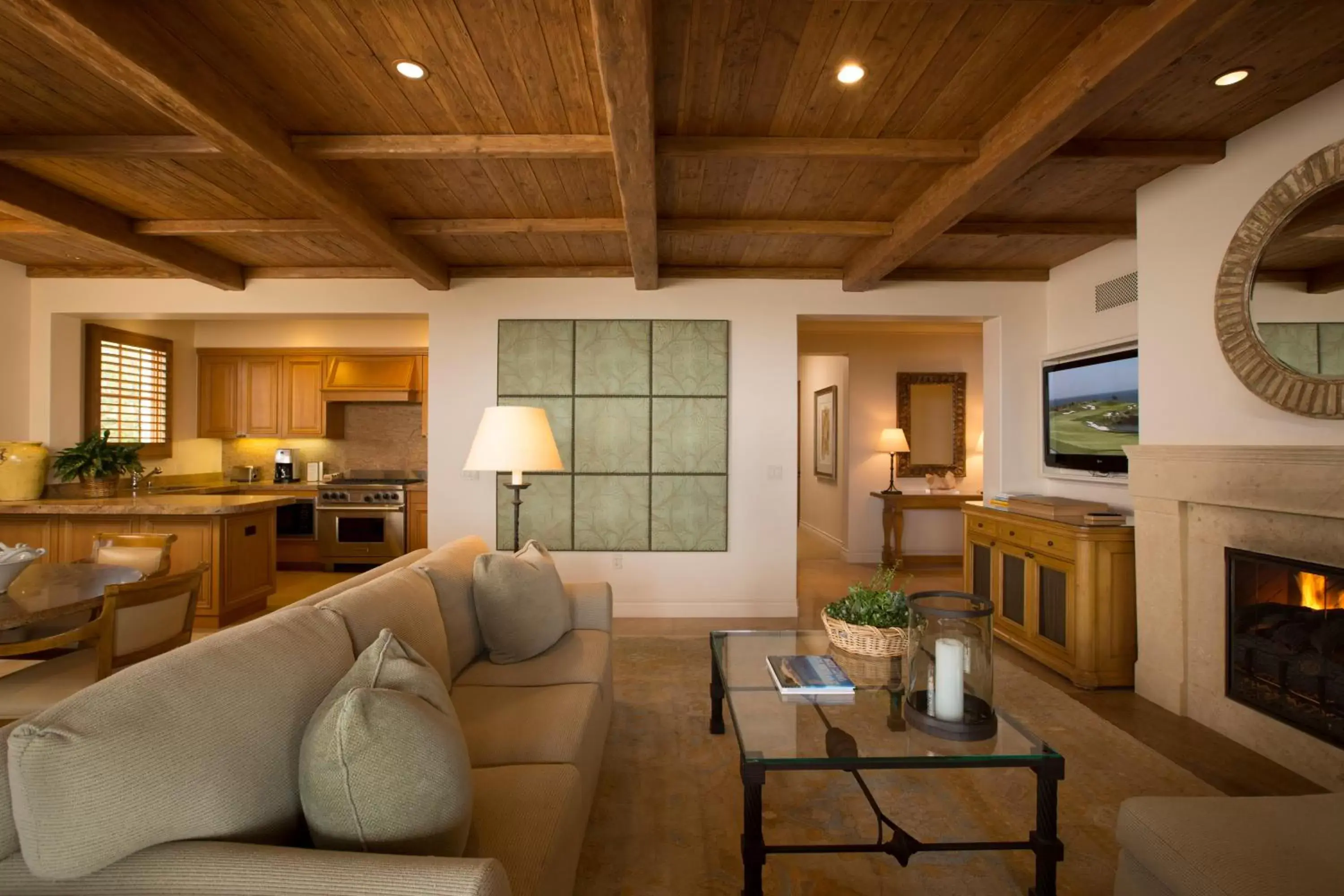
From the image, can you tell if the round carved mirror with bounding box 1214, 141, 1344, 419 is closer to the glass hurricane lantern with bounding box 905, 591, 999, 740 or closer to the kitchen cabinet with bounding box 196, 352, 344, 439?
the glass hurricane lantern with bounding box 905, 591, 999, 740

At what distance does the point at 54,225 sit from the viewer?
346 cm

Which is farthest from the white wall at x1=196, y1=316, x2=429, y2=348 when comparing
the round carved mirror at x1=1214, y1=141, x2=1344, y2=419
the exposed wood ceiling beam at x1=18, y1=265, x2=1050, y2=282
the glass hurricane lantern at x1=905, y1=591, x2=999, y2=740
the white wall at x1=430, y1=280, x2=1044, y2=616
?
the round carved mirror at x1=1214, y1=141, x2=1344, y2=419

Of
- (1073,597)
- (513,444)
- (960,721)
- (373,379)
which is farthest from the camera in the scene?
(373,379)

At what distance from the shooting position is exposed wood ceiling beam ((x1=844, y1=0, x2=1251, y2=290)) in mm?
1772

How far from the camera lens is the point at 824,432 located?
26.5 feet

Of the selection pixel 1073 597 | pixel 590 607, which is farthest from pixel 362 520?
pixel 1073 597

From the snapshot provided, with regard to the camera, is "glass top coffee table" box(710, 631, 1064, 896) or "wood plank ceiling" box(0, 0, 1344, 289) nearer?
"glass top coffee table" box(710, 631, 1064, 896)

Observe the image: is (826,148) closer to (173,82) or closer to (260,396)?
(173,82)

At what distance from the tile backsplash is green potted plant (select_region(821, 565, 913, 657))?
17.9ft

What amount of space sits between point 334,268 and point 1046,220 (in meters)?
4.68

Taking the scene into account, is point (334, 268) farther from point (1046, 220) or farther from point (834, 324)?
point (1046, 220)

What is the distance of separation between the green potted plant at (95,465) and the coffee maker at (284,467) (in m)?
1.70

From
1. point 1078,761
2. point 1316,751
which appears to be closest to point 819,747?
point 1078,761

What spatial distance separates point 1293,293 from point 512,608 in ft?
10.2
